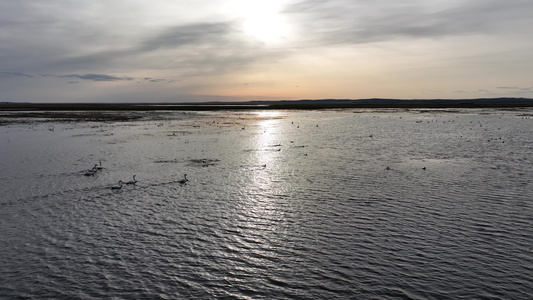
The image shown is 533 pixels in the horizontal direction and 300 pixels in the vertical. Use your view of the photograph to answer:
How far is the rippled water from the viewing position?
12.0 meters

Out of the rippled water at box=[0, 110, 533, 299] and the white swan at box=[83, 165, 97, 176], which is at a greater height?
the white swan at box=[83, 165, 97, 176]

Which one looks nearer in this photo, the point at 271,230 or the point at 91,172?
the point at 271,230

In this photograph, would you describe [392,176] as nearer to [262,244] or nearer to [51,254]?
[262,244]

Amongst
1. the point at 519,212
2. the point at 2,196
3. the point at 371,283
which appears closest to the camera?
the point at 371,283

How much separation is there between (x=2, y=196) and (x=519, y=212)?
30.5m

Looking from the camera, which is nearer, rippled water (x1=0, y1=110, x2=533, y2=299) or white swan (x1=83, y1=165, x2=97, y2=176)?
rippled water (x1=0, y1=110, x2=533, y2=299)

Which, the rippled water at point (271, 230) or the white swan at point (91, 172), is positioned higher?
the white swan at point (91, 172)

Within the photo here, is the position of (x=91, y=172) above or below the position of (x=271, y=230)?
above

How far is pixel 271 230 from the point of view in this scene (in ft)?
55.1

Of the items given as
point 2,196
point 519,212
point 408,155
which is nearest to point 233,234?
point 519,212

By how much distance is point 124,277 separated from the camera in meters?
12.7

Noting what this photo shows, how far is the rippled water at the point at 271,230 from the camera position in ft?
39.5

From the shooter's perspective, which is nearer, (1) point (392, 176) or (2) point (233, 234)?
(2) point (233, 234)

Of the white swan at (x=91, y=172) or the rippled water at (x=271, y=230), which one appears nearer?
the rippled water at (x=271, y=230)
